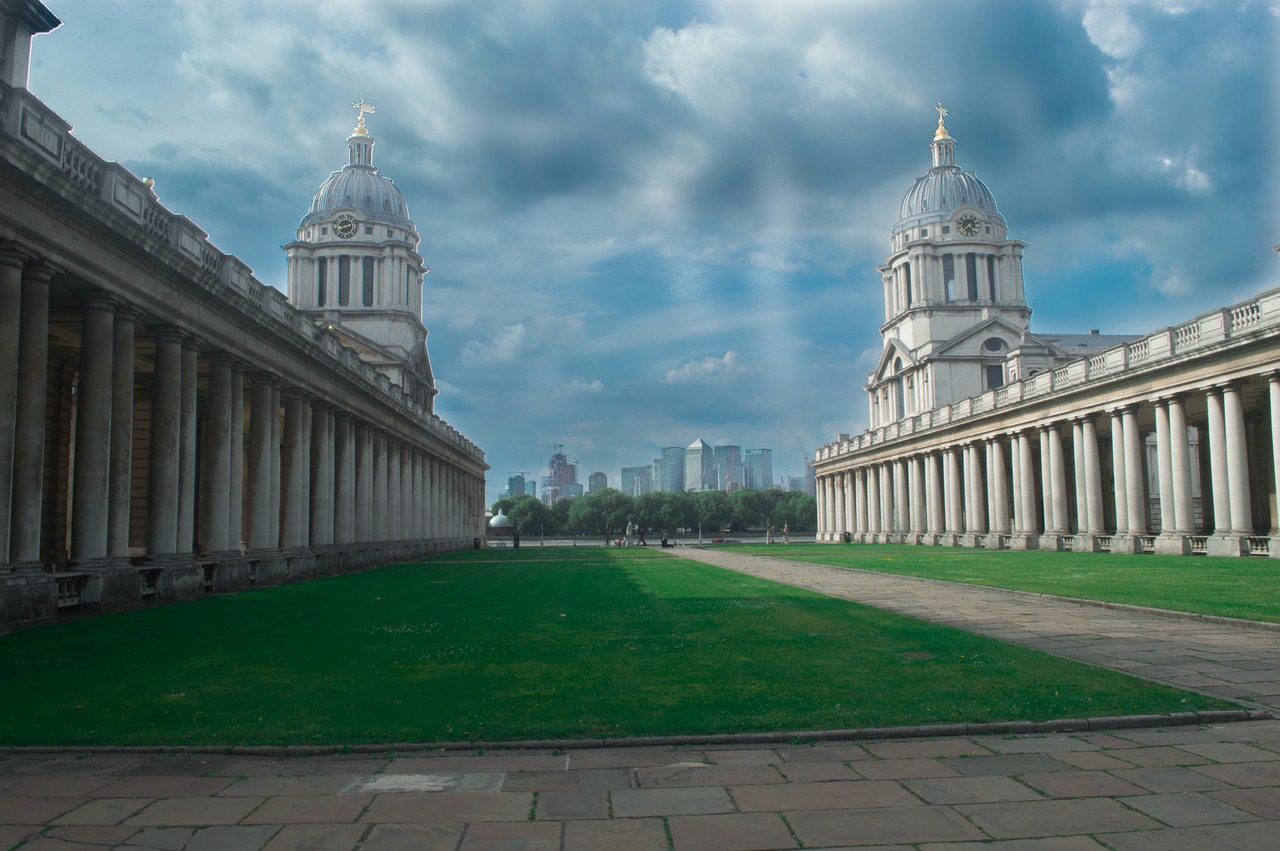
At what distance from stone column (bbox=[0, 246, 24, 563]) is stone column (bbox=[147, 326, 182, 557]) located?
692 centimetres

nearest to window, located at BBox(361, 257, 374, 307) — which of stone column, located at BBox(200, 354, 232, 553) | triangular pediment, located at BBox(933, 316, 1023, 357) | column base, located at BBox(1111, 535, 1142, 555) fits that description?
triangular pediment, located at BBox(933, 316, 1023, 357)

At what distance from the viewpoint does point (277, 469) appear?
36906 mm

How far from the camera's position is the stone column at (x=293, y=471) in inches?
1537

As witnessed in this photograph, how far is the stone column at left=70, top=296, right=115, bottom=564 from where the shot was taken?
75.3 feet

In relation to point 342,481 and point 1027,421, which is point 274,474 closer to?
point 342,481

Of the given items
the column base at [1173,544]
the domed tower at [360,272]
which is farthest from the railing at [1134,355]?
the domed tower at [360,272]

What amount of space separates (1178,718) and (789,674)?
14.7ft

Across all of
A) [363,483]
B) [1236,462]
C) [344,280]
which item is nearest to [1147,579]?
[1236,462]

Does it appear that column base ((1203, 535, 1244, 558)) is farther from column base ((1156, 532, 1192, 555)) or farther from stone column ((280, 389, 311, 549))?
stone column ((280, 389, 311, 549))

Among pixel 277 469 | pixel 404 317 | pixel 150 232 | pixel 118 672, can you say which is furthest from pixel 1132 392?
pixel 404 317

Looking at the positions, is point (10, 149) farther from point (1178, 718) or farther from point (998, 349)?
point (998, 349)

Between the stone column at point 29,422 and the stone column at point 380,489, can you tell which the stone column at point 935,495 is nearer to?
the stone column at point 380,489

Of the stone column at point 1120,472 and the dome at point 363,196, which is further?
the dome at point 363,196

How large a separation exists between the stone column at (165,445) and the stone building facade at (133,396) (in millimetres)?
54
